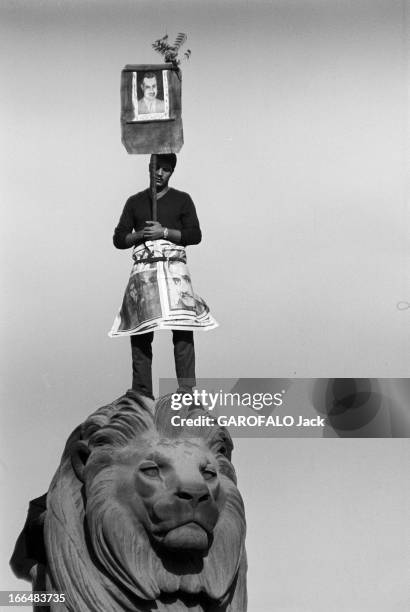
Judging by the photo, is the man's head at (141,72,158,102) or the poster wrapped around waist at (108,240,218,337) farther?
the man's head at (141,72,158,102)

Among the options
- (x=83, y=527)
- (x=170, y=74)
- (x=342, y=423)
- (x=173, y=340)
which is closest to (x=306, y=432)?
(x=342, y=423)

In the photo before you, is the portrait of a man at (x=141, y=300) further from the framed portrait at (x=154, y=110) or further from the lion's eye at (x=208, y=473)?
the lion's eye at (x=208, y=473)

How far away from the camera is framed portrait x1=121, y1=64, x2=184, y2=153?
7070 mm

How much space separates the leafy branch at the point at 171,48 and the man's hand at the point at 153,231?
75cm

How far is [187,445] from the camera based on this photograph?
21.7 ft

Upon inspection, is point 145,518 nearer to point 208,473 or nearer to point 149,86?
point 208,473

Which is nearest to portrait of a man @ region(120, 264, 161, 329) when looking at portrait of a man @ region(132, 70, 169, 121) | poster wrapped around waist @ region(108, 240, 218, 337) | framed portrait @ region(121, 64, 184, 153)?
poster wrapped around waist @ region(108, 240, 218, 337)

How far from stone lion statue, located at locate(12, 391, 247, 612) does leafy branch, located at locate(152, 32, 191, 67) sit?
158 cm

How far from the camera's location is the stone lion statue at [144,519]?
6414 mm

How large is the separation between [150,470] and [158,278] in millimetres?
984

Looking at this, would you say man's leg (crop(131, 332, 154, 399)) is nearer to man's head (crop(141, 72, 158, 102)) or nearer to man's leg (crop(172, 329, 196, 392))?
man's leg (crop(172, 329, 196, 392))

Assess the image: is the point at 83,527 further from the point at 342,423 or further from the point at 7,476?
the point at 342,423

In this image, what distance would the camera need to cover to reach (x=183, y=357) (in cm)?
703

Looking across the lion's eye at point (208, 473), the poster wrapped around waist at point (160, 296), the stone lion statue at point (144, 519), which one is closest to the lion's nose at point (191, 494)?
the stone lion statue at point (144, 519)
